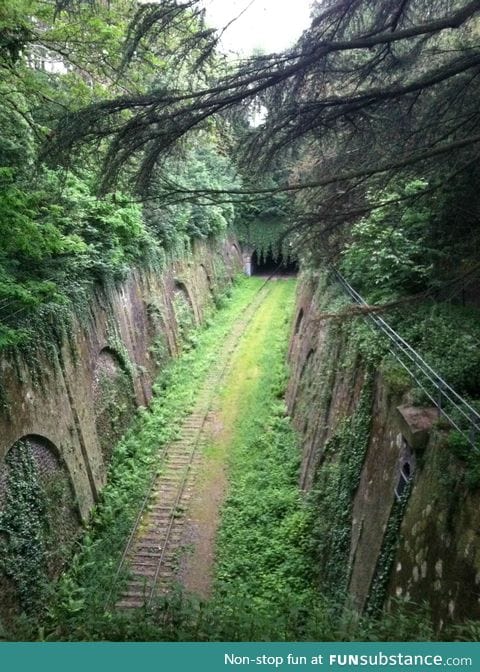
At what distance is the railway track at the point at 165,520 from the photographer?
425 inches

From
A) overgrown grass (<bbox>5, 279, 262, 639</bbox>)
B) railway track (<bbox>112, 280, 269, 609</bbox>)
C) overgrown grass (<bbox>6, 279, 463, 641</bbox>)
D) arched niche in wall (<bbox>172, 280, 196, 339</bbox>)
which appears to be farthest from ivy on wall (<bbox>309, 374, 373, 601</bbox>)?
arched niche in wall (<bbox>172, 280, 196, 339</bbox>)

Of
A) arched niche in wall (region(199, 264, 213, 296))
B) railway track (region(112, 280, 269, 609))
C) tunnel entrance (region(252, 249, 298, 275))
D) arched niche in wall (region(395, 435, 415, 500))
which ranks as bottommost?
railway track (region(112, 280, 269, 609))

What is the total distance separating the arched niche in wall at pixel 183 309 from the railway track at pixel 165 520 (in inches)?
239

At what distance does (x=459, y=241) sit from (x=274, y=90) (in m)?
3.77

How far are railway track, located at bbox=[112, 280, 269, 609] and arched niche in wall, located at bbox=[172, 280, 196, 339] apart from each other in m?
6.08

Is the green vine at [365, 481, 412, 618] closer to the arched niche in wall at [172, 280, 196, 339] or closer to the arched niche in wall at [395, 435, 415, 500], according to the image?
the arched niche in wall at [395, 435, 415, 500]

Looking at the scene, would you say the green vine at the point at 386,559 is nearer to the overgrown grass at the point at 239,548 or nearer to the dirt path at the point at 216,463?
the overgrown grass at the point at 239,548

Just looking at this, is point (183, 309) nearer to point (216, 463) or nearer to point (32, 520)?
point (216, 463)

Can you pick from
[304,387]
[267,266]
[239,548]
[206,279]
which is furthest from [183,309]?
[267,266]

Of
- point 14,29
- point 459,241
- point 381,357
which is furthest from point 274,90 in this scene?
point 381,357

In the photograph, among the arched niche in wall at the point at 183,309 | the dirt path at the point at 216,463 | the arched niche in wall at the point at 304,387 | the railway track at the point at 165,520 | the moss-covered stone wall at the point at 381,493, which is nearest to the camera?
the moss-covered stone wall at the point at 381,493

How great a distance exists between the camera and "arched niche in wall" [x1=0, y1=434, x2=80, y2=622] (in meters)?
9.03

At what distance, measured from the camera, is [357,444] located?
30.9 ft

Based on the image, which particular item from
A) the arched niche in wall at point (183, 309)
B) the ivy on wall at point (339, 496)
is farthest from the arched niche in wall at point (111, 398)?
the arched niche in wall at point (183, 309)
